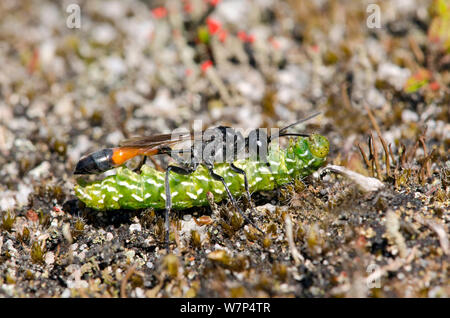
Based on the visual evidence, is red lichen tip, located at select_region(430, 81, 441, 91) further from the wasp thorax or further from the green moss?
the green moss

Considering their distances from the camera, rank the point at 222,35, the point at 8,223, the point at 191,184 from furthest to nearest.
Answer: the point at 222,35, the point at 8,223, the point at 191,184

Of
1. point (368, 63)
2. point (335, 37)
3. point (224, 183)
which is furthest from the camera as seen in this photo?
point (335, 37)

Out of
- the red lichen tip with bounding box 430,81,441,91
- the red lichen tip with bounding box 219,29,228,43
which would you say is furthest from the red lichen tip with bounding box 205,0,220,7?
the red lichen tip with bounding box 430,81,441,91

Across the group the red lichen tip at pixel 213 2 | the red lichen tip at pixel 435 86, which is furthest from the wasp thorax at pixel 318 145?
the red lichen tip at pixel 213 2

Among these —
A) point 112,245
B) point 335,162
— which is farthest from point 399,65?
point 112,245

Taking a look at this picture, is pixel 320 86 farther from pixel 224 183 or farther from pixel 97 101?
pixel 97 101

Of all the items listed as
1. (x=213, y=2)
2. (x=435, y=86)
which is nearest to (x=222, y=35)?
(x=213, y=2)

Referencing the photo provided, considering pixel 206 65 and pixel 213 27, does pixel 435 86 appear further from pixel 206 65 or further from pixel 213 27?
pixel 213 27
